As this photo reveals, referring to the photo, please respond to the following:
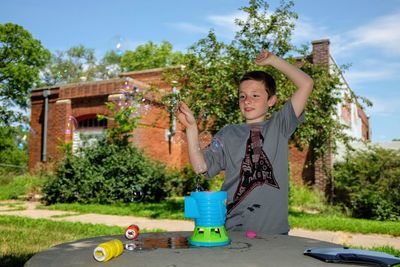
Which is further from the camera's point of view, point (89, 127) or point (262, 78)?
point (89, 127)

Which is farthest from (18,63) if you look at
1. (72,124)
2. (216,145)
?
(216,145)

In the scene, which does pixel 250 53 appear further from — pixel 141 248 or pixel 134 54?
pixel 134 54

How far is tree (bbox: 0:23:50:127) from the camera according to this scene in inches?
826

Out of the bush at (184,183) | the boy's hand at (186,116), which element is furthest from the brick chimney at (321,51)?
the boy's hand at (186,116)

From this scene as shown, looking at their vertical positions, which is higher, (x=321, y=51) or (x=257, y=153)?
(x=321, y=51)

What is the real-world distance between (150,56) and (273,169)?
38.0 m

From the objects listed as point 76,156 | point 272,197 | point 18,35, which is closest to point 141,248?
point 272,197

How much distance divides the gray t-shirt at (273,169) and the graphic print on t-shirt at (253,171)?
20 mm

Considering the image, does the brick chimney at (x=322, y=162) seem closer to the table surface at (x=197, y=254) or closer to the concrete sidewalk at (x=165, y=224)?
the concrete sidewalk at (x=165, y=224)

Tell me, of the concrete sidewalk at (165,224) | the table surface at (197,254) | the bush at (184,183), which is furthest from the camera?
the bush at (184,183)

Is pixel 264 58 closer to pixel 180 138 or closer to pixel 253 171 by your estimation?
pixel 253 171

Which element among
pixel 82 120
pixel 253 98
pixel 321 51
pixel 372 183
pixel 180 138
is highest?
pixel 321 51

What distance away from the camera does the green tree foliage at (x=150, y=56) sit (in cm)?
3841

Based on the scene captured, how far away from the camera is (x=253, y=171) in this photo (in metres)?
2.38
